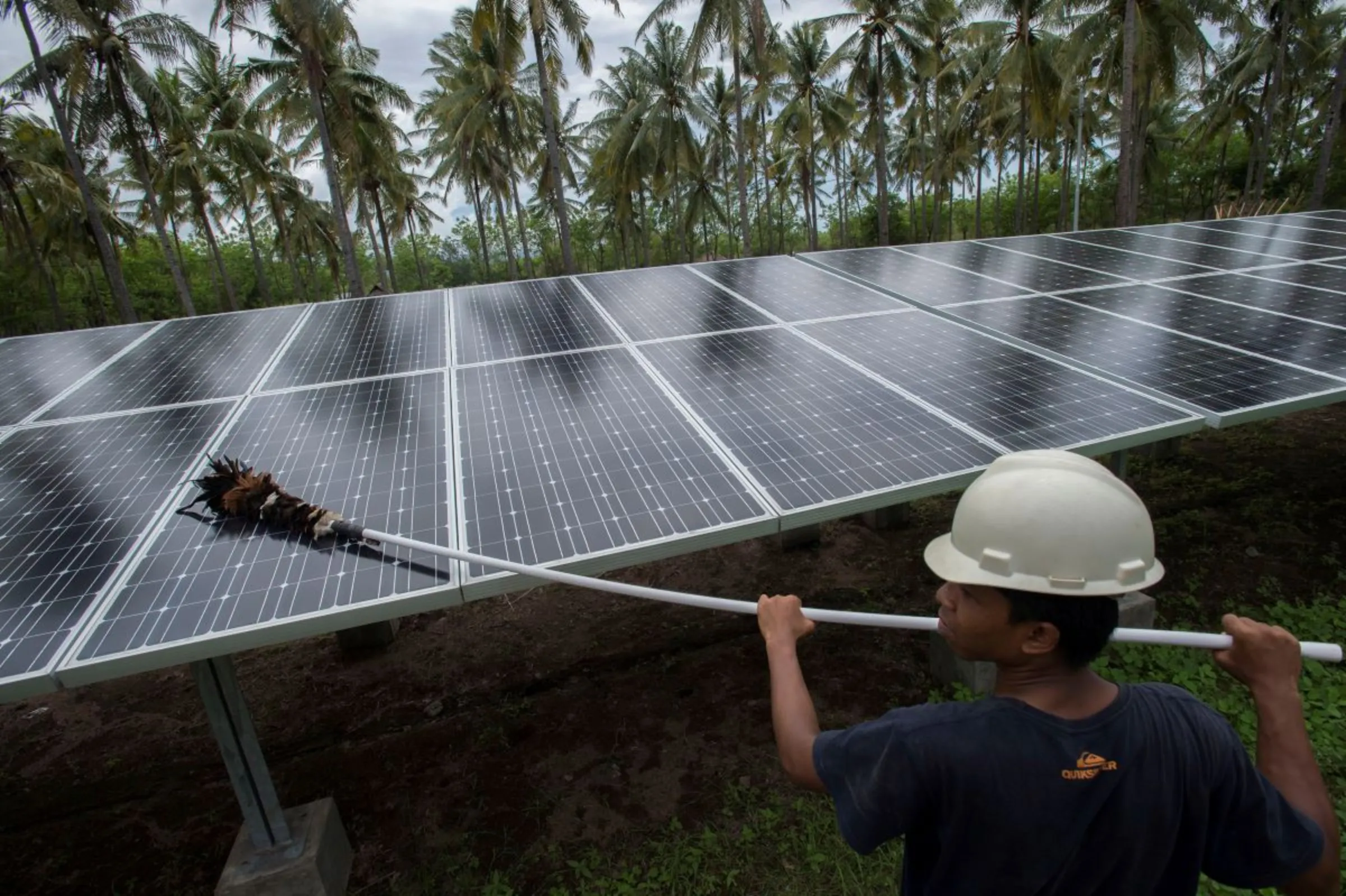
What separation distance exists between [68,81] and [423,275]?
3057 cm

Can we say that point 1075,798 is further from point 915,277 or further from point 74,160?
point 74,160

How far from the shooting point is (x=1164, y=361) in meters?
5.39

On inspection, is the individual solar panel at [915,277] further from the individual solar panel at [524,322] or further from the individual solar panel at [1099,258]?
the individual solar panel at [524,322]

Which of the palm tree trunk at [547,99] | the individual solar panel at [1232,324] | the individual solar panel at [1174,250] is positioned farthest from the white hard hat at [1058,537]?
the palm tree trunk at [547,99]

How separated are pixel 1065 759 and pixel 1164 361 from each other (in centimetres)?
527

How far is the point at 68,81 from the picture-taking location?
65.4ft

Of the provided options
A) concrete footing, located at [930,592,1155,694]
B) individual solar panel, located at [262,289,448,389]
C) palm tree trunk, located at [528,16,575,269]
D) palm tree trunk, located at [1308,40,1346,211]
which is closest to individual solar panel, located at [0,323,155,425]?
individual solar panel, located at [262,289,448,389]

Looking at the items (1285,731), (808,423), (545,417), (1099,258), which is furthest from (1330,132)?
(1285,731)

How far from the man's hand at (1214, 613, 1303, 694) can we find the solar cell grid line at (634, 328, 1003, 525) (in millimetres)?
2022

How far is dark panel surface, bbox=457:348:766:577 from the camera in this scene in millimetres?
3529

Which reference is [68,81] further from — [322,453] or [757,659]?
[757,659]

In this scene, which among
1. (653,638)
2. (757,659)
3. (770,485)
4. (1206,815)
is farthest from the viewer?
(653,638)

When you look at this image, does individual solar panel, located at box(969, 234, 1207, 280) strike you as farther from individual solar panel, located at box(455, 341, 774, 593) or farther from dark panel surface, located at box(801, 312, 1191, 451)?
individual solar panel, located at box(455, 341, 774, 593)

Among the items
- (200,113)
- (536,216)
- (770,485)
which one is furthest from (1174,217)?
(200,113)
